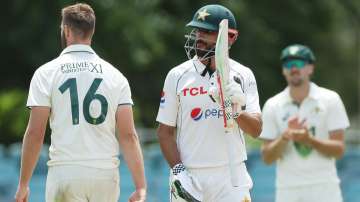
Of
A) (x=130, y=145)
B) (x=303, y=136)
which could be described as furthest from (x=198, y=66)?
(x=303, y=136)

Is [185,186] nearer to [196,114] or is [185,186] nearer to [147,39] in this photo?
[196,114]

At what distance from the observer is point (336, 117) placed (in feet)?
33.2

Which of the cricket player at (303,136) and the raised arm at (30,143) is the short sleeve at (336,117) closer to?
the cricket player at (303,136)

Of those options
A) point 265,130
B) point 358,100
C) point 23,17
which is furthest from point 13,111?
point 358,100

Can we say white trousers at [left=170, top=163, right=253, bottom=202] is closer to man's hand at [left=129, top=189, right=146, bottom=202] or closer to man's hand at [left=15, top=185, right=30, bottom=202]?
man's hand at [left=129, top=189, right=146, bottom=202]

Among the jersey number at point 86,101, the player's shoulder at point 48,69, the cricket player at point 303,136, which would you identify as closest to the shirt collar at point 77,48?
the player's shoulder at point 48,69

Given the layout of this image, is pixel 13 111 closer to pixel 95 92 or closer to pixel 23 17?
pixel 23 17

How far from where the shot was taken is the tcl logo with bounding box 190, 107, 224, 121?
7.85 metres

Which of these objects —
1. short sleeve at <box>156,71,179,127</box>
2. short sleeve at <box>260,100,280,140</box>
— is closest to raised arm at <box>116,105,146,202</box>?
short sleeve at <box>156,71,179,127</box>

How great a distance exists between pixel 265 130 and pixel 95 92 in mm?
3162

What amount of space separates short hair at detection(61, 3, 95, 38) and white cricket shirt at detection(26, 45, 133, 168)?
0.23 metres

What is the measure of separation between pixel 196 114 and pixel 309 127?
8.77 ft

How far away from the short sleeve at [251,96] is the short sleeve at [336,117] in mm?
2340

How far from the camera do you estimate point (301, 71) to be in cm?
1047
